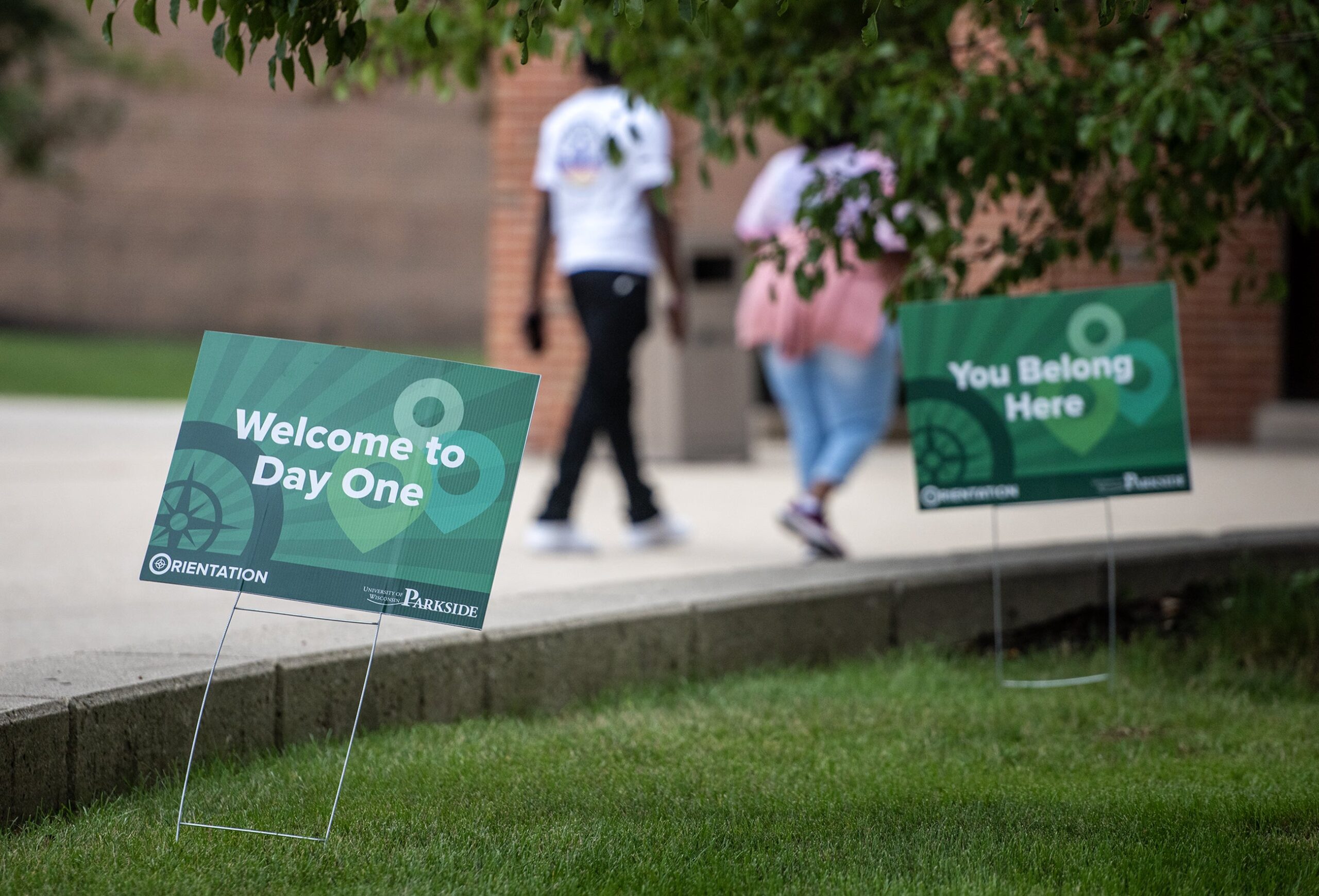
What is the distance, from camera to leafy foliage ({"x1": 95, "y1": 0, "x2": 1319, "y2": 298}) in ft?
13.0

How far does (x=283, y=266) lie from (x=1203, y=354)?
73.8ft

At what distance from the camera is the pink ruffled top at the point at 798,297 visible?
19.4 ft

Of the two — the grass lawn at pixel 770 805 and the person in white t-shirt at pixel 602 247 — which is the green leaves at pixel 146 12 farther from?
the person in white t-shirt at pixel 602 247

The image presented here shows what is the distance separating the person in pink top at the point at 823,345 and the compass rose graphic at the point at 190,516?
A: 3151mm

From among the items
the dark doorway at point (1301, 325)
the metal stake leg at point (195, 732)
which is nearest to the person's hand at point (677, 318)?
the metal stake leg at point (195, 732)

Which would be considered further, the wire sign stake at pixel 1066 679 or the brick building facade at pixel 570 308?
the brick building facade at pixel 570 308

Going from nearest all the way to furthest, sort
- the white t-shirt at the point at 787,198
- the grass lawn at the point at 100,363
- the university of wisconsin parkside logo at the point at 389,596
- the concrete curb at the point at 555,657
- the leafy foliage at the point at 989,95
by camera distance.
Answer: the university of wisconsin parkside logo at the point at 389,596 → the concrete curb at the point at 555,657 → the leafy foliage at the point at 989,95 → the white t-shirt at the point at 787,198 → the grass lawn at the point at 100,363

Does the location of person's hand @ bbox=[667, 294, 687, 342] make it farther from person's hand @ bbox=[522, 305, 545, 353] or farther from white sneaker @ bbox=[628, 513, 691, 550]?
white sneaker @ bbox=[628, 513, 691, 550]

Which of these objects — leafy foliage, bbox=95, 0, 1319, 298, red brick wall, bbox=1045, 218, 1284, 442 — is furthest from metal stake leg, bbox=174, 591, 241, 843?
red brick wall, bbox=1045, 218, 1284, 442

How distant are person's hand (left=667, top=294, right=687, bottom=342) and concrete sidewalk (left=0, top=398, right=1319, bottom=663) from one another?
93 centimetres

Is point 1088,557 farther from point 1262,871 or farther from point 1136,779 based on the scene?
point 1262,871

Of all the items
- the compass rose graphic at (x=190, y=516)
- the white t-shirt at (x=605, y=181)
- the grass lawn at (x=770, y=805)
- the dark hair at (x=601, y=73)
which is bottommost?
the grass lawn at (x=770, y=805)

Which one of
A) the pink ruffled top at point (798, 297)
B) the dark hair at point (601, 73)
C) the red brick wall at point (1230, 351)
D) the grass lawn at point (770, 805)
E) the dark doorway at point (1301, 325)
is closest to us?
the grass lawn at point (770, 805)

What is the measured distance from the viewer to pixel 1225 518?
7.58 m
